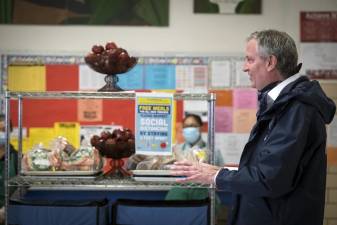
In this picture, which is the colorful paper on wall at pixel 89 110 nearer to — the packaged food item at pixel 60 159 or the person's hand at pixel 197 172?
the packaged food item at pixel 60 159

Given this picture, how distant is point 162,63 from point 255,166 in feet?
7.66

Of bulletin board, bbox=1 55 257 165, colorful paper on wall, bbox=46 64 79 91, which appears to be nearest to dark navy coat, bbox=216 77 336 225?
bulletin board, bbox=1 55 257 165

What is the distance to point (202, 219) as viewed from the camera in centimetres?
182

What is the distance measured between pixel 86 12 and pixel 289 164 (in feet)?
8.83

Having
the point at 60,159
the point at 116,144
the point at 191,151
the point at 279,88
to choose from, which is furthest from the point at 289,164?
the point at 60,159

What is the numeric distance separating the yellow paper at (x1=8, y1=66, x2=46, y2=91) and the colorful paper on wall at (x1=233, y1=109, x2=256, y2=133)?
1607mm

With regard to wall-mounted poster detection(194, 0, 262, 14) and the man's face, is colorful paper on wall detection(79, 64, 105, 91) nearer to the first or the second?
wall-mounted poster detection(194, 0, 262, 14)

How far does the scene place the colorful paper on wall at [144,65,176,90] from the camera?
366cm

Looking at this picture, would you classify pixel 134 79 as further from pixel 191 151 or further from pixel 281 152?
pixel 281 152

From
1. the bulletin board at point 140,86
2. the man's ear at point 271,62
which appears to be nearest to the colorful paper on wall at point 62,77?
the bulletin board at point 140,86

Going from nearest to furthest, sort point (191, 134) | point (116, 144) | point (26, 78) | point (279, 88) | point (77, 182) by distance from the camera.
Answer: point (279, 88) < point (77, 182) < point (116, 144) < point (191, 134) < point (26, 78)

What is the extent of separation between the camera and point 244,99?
3.71 metres

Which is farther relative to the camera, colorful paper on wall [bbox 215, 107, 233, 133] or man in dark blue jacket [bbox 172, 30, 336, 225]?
colorful paper on wall [bbox 215, 107, 233, 133]

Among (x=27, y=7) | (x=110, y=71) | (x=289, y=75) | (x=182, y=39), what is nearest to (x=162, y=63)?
(x=182, y=39)
